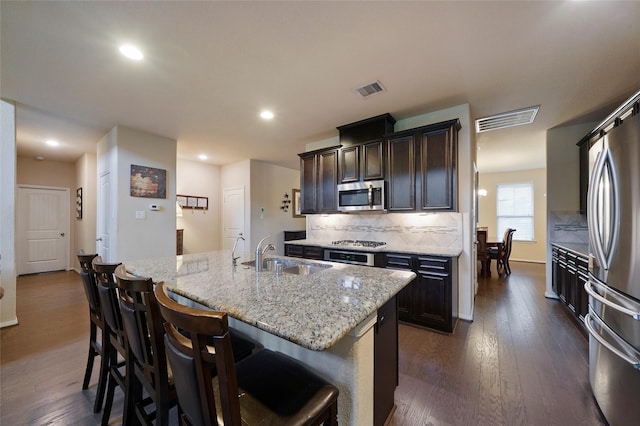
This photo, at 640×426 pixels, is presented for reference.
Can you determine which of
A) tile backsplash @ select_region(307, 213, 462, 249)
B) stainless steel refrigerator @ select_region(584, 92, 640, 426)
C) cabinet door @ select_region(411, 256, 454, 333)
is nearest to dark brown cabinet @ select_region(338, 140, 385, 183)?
tile backsplash @ select_region(307, 213, 462, 249)

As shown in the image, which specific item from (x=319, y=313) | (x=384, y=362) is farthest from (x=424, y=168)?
(x=319, y=313)

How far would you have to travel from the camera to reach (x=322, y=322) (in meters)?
0.92

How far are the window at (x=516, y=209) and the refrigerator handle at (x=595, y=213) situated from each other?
22.0 feet

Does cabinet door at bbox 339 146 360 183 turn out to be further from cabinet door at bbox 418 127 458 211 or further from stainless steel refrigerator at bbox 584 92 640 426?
stainless steel refrigerator at bbox 584 92 640 426

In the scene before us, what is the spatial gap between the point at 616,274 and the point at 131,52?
3902 millimetres

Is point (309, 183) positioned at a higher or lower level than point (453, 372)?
higher

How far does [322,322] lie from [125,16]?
7.99 feet

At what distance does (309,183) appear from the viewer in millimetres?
4277

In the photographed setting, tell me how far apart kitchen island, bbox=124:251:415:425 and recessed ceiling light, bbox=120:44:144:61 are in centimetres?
193

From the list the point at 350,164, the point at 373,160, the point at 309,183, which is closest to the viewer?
the point at 373,160

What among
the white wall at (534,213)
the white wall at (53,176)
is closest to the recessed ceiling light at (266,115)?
the white wall at (53,176)

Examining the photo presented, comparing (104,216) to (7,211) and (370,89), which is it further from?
(370,89)

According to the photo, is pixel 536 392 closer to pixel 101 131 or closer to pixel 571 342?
pixel 571 342

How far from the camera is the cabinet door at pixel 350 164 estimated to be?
3711 mm
